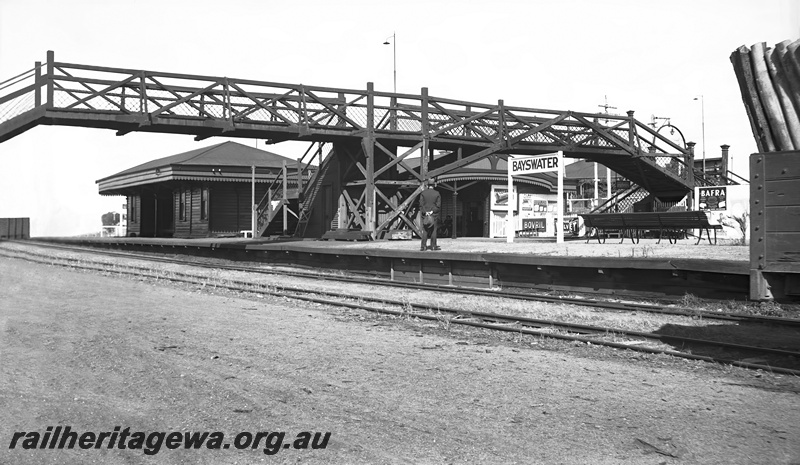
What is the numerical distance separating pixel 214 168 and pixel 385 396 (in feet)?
121

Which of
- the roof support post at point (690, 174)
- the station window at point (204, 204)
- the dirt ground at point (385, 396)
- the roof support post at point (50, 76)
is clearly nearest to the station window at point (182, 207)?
the station window at point (204, 204)

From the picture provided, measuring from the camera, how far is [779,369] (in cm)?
664

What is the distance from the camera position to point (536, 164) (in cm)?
2064

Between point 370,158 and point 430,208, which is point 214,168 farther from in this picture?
point 430,208

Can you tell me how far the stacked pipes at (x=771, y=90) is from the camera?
4773mm

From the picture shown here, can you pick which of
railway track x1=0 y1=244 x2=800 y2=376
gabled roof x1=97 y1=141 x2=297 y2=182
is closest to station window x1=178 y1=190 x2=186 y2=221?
gabled roof x1=97 y1=141 x2=297 y2=182

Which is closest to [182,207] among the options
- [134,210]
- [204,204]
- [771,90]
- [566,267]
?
[204,204]

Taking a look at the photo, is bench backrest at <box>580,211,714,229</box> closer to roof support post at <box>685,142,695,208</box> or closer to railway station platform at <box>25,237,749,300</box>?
railway station platform at <box>25,237,749,300</box>

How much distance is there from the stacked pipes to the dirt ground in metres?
2.01

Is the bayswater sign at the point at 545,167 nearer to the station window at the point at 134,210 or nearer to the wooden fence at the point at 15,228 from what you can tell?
the station window at the point at 134,210

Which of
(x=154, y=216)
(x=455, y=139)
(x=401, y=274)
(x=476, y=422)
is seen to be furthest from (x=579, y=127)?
(x=154, y=216)

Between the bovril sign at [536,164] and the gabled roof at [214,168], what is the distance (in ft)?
59.9

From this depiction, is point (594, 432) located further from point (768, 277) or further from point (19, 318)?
point (19, 318)

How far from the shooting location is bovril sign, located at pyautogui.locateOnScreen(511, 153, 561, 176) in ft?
65.7
